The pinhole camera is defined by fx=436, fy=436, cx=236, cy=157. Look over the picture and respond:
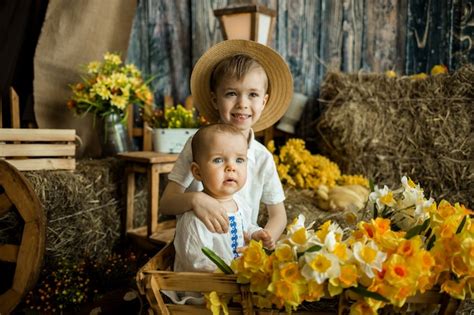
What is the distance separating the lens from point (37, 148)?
2.08 m

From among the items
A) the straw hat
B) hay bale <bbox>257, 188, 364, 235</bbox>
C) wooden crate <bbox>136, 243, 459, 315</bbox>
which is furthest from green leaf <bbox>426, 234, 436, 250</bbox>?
hay bale <bbox>257, 188, 364, 235</bbox>

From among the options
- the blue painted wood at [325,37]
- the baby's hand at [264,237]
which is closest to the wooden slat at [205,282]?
the baby's hand at [264,237]

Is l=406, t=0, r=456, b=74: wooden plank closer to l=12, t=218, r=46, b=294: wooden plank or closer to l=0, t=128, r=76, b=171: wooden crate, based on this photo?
l=0, t=128, r=76, b=171: wooden crate

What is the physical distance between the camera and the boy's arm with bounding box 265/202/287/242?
1.52 m

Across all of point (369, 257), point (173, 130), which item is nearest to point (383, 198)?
point (369, 257)

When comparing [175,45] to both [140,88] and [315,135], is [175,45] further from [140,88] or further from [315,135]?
[315,135]

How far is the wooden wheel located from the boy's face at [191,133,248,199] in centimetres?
95

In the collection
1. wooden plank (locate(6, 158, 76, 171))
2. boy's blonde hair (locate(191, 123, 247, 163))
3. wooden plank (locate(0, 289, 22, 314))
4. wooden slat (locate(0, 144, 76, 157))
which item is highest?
boy's blonde hair (locate(191, 123, 247, 163))

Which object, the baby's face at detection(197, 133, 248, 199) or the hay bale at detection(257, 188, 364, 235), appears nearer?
the baby's face at detection(197, 133, 248, 199)

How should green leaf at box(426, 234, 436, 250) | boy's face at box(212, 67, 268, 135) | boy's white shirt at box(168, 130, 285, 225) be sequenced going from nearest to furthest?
green leaf at box(426, 234, 436, 250)
boy's face at box(212, 67, 268, 135)
boy's white shirt at box(168, 130, 285, 225)

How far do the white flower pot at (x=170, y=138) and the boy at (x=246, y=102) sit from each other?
78 centimetres

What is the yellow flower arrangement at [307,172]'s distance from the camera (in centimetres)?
250

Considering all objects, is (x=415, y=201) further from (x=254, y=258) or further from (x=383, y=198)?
(x=254, y=258)

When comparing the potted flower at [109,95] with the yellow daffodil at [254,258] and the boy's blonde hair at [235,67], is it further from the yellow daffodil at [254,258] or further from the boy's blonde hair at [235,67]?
the yellow daffodil at [254,258]
